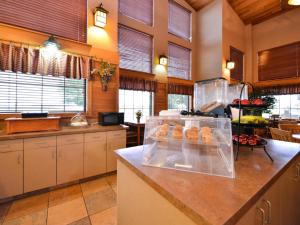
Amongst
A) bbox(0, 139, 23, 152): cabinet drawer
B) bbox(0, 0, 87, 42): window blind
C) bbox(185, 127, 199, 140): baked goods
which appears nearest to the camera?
bbox(185, 127, 199, 140): baked goods

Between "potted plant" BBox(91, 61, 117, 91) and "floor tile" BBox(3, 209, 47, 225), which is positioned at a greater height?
"potted plant" BBox(91, 61, 117, 91)

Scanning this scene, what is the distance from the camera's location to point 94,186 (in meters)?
2.64

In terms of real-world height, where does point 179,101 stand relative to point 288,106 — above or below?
above

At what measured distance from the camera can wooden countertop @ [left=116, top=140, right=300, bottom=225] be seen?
0.59 meters

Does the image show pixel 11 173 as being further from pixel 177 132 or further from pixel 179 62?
pixel 179 62

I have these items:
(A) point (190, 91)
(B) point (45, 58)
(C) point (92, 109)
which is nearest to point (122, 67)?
(C) point (92, 109)

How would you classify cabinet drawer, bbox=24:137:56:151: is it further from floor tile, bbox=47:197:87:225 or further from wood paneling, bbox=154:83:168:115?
wood paneling, bbox=154:83:168:115

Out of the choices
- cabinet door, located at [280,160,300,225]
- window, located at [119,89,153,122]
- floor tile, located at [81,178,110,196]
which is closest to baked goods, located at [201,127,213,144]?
cabinet door, located at [280,160,300,225]

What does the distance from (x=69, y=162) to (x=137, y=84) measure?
99.6 inches

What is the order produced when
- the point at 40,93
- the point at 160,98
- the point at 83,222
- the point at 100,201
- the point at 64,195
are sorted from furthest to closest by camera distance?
the point at 160,98 < the point at 40,93 < the point at 64,195 < the point at 100,201 < the point at 83,222

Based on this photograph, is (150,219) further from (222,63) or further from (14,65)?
(222,63)

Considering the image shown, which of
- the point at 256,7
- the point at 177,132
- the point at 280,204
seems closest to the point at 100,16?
the point at 177,132

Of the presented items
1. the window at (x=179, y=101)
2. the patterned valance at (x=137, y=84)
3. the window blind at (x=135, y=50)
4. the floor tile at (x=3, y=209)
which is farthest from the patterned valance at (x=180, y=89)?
the floor tile at (x=3, y=209)

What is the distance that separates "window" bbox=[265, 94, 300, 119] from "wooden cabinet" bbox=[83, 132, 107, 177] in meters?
6.57
